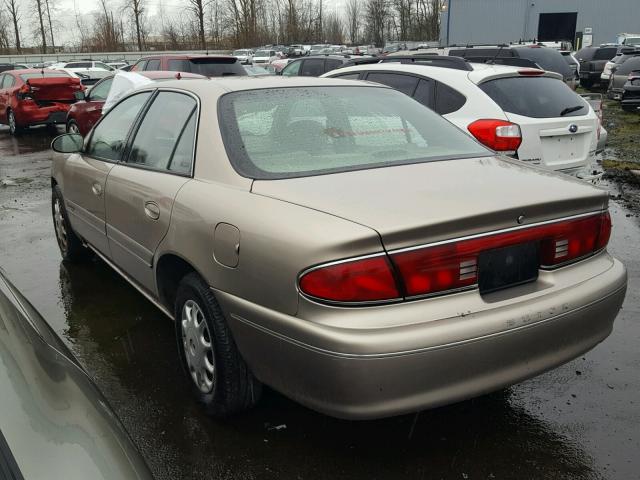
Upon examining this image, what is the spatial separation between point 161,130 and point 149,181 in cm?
38

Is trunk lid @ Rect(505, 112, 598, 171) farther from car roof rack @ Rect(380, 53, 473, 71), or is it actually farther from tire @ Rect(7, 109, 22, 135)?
tire @ Rect(7, 109, 22, 135)

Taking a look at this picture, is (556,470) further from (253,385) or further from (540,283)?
(253,385)

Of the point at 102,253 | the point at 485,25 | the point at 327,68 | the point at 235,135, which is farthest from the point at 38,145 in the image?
→ the point at 485,25

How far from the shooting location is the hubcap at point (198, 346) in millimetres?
2879

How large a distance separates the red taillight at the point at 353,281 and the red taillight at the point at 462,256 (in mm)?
62

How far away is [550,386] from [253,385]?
1610 mm

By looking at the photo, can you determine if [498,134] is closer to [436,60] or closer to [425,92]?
[425,92]

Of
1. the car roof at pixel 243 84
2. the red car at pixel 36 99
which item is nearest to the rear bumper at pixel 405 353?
the car roof at pixel 243 84

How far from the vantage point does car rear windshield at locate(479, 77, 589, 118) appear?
5.94m

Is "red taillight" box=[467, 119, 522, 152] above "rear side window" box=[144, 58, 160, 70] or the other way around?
the other way around

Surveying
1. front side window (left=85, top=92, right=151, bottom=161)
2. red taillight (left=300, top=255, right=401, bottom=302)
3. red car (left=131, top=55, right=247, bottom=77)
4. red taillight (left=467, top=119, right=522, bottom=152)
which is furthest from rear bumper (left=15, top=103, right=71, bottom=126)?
red taillight (left=300, top=255, right=401, bottom=302)

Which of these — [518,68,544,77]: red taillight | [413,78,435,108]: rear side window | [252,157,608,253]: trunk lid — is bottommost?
[252,157,608,253]: trunk lid

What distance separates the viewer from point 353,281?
2.18m

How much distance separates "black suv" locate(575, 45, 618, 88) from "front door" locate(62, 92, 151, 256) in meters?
23.9
